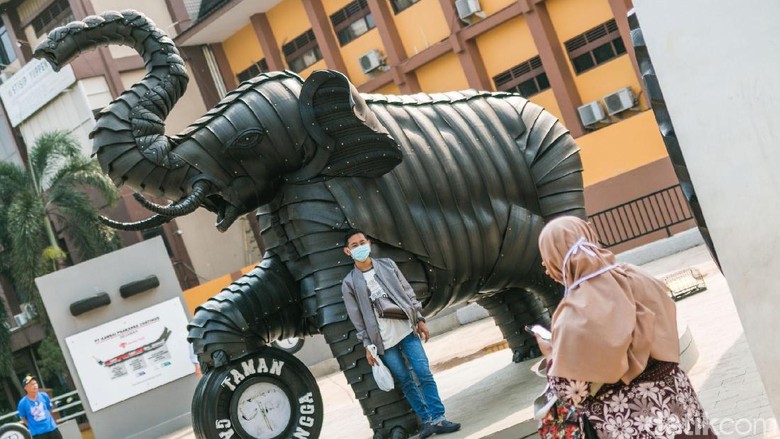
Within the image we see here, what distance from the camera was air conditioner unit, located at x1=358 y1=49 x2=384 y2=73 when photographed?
30.9 m

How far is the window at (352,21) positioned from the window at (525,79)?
4.83 meters

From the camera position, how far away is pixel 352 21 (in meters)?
32.0

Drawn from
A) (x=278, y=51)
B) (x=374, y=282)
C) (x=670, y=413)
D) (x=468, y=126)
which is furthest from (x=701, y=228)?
(x=278, y=51)

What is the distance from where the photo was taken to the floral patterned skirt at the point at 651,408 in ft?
13.8

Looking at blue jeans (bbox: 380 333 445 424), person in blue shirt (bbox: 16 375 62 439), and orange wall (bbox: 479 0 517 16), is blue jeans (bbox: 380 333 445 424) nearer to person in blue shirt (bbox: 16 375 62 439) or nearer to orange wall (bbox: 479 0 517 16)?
person in blue shirt (bbox: 16 375 62 439)

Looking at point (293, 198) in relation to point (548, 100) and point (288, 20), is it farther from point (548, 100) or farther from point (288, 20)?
point (288, 20)

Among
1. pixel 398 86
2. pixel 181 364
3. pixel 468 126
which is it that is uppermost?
pixel 398 86

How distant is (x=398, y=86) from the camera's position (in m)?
30.8

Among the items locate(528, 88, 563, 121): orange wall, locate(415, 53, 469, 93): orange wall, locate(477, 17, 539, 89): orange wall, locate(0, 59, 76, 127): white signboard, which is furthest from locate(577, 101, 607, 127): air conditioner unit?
locate(0, 59, 76, 127): white signboard

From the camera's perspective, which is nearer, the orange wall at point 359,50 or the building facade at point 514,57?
the building facade at point 514,57

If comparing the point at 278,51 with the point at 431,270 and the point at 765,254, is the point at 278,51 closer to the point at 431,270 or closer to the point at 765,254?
the point at 431,270

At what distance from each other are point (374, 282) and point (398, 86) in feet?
79.3

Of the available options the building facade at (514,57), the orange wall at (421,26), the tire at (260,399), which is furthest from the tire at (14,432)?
the orange wall at (421,26)

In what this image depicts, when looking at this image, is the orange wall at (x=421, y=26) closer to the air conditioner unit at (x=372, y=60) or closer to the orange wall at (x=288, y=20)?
the air conditioner unit at (x=372, y=60)
